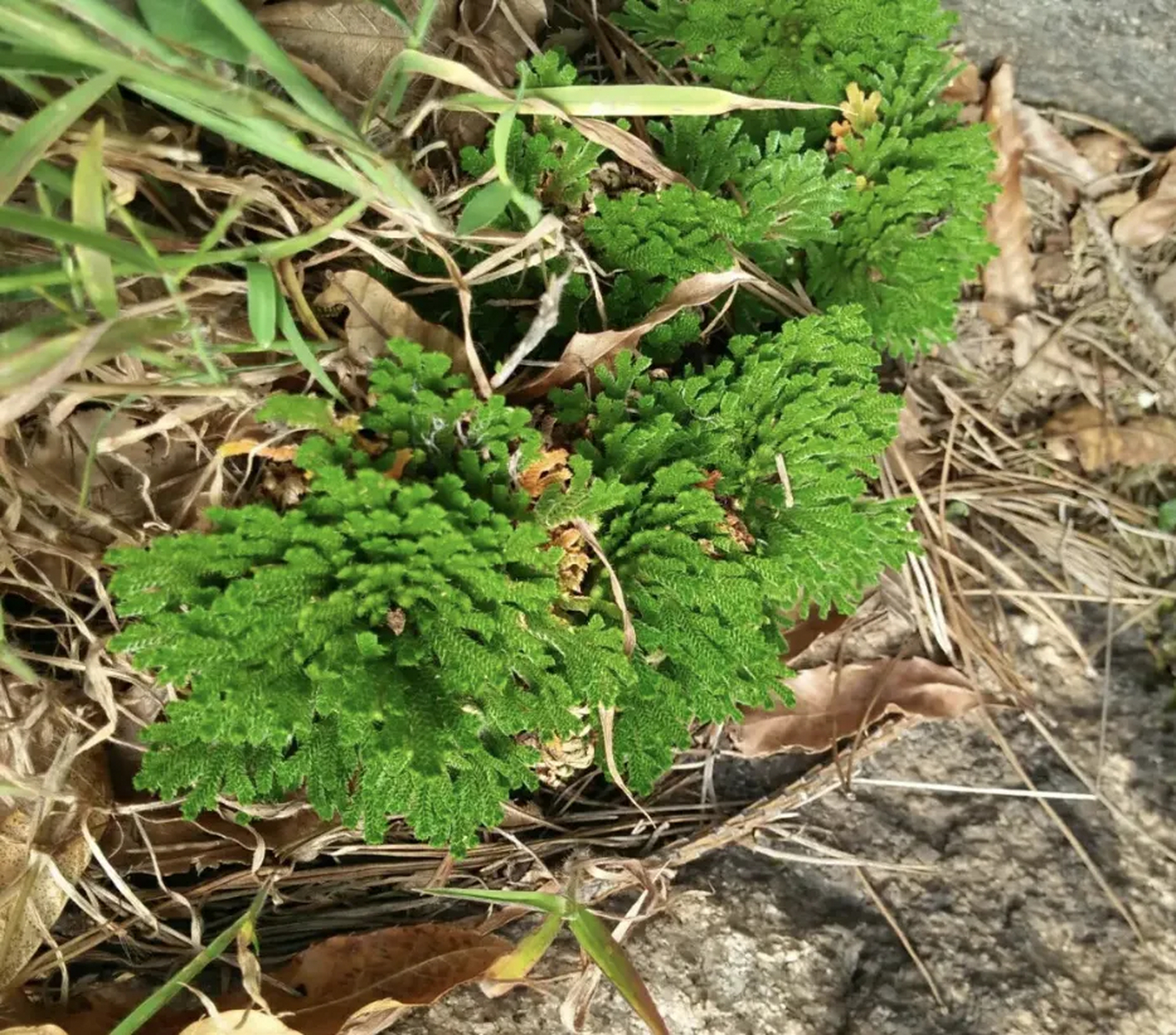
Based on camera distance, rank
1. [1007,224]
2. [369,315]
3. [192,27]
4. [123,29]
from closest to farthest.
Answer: [123,29] < [192,27] < [369,315] < [1007,224]

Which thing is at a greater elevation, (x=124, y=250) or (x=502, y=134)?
(x=502, y=134)

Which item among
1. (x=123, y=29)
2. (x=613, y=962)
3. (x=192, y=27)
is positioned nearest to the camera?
(x=123, y=29)

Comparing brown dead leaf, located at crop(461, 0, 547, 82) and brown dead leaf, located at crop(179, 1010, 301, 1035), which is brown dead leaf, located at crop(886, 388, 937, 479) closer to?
brown dead leaf, located at crop(461, 0, 547, 82)

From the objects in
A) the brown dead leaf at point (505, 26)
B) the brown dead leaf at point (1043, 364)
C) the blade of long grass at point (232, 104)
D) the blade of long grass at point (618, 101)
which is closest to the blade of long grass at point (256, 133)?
the blade of long grass at point (232, 104)

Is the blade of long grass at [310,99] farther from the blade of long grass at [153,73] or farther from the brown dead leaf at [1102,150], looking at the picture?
the brown dead leaf at [1102,150]

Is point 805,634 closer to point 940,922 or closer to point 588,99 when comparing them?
point 940,922

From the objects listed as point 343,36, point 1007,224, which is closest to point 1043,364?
point 1007,224
